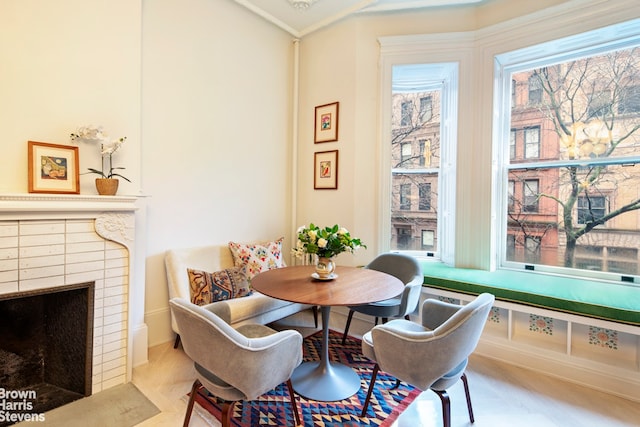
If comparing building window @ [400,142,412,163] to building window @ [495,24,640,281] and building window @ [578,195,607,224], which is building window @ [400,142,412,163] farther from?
building window @ [578,195,607,224]

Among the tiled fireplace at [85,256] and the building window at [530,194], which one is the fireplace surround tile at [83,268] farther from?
the building window at [530,194]

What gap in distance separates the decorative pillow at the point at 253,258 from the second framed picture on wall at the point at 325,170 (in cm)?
97

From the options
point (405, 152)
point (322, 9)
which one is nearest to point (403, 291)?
point (405, 152)

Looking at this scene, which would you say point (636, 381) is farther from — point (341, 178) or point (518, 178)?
point (341, 178)

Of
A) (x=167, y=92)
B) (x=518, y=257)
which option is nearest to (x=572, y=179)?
(x=518, y=257)

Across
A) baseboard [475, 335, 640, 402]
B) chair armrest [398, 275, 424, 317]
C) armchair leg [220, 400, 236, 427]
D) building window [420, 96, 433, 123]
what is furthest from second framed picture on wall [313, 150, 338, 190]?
armchair leg [220, 400, 236, 427]

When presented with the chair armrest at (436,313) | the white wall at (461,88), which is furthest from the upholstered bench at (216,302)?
the chair armrest at (436,313)

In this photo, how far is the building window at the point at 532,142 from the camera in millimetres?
2860

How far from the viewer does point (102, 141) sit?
2145mm

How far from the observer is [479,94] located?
9.44 ft

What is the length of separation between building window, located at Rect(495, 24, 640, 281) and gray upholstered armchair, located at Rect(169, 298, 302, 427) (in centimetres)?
258

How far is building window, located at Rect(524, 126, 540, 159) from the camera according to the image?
286 centimetres

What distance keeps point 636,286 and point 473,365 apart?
145 cm

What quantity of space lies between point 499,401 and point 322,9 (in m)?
3.76
